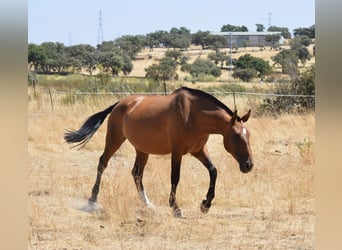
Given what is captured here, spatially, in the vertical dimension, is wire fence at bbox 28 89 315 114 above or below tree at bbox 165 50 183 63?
below

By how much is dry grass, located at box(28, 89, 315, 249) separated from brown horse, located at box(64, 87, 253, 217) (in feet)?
0.85

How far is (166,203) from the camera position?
565 centimetres

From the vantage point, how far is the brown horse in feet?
17.0

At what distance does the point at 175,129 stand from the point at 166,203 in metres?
0.68

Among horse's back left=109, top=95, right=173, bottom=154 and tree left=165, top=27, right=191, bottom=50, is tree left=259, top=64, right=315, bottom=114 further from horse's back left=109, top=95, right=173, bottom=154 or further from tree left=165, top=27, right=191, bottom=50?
tree left=165, top=27, right=191, bottom=50

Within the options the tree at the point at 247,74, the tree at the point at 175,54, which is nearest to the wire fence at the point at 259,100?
the tree at the point at 247,74

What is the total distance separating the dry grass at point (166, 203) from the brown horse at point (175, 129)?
0.85 feet

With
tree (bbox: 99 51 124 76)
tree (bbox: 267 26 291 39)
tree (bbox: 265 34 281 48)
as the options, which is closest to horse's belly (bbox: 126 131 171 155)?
tree (bbox: 99 51 124 76)

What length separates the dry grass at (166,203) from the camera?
15.3ft

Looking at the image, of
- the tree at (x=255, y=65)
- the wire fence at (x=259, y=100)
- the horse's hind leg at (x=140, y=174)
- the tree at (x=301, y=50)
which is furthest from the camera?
the tree at (x=301, y=50)

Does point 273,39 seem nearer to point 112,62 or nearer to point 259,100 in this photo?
point 112,62

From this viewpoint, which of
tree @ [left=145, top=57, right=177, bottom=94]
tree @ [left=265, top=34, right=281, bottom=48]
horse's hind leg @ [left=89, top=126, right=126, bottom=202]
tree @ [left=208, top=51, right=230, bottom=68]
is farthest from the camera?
tree @ [left=265, top=34, right=281, bottom=48]

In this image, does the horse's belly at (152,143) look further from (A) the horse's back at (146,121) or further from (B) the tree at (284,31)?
(B) the tree at (284,31)
